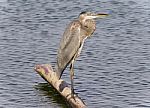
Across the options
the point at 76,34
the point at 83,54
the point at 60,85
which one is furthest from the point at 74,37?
the point at 83,54

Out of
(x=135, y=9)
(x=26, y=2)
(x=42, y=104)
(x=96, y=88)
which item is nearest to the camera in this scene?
(x=42, y=104)

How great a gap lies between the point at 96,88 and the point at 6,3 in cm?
1203

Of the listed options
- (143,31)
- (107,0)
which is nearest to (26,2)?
(107,0)

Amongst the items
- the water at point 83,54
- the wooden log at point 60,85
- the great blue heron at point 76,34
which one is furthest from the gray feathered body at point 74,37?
the water at point 83,54

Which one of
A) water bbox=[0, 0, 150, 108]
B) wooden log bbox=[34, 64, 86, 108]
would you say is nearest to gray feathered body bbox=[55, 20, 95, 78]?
wooden log bbox=[34, 64, 86, 108]

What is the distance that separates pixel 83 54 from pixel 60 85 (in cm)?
409

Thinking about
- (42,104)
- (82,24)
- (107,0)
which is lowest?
(107,0)

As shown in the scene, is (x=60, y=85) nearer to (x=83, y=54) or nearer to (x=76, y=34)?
(x=76, y=34)

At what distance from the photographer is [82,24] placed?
35.7 feet

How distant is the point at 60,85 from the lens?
12008mm

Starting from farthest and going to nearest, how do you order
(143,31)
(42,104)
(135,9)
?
(135,9) → (143,31) → (42,104)

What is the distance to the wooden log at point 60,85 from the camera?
11.0m

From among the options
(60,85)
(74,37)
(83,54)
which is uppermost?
(74,37)

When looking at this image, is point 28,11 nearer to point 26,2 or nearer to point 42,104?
point 26,2
